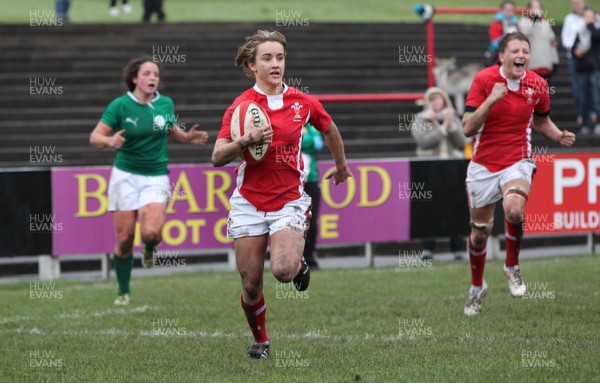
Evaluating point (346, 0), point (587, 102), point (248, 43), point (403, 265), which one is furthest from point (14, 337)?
point (346, 0)

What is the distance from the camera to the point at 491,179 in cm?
1086

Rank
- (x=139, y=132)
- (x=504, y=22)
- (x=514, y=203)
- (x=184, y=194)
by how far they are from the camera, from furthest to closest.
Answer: (x=504, y=22), (x=184, y=194), (x=139, y=132), (x=514, y=203)

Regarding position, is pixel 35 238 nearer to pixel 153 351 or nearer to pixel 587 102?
pixel 153 351

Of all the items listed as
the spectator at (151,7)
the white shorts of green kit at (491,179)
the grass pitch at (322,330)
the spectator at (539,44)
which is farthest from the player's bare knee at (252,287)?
the spectator at (151,7)

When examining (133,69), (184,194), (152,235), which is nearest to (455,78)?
(184,194)

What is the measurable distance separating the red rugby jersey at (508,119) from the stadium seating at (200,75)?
9560 millimetres

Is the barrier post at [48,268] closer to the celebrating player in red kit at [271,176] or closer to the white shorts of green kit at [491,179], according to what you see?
the white shorts of green kit at [491,179]

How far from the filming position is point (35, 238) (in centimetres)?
1510

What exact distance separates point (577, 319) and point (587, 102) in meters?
11.6

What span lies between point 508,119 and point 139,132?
3744 mm

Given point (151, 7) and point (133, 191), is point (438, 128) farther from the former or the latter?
point (151, 7)

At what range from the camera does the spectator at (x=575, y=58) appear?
20.9 metres

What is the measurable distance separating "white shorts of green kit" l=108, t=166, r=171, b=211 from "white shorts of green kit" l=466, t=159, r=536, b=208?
3.23 meters

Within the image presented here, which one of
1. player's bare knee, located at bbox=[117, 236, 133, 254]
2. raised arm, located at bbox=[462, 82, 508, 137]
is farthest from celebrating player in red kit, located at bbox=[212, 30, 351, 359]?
player's bare knee, located at bbox=[117, 236, 133, 254]
